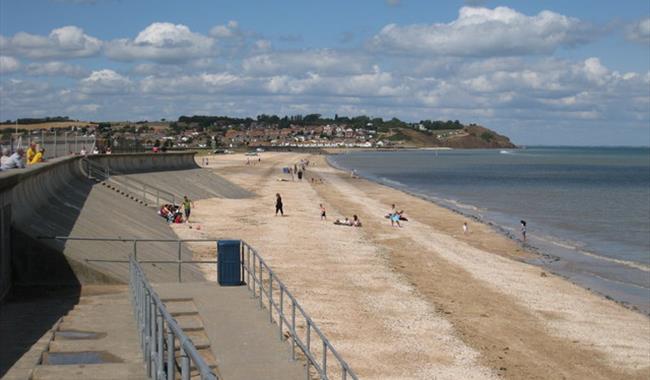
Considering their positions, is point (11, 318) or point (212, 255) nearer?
point (11, 318)

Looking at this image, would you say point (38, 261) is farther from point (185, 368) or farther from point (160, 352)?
point (185, 368)

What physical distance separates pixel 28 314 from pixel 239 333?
3762 millimetres

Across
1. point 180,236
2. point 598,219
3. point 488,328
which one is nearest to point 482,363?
point 488,328

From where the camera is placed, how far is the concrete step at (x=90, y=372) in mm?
10062

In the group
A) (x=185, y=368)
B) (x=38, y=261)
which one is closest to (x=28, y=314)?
(x=38, y=261)

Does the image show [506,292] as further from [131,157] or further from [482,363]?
[131,157]

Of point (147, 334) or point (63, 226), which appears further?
point (63, 226)

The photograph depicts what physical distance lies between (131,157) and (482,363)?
36300 mm

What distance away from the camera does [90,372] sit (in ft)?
33.9

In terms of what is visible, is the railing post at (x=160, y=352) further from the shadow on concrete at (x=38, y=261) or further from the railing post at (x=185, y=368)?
the shadow on concrete at (x=38, y=261)

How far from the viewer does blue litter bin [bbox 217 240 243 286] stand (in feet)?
53.2

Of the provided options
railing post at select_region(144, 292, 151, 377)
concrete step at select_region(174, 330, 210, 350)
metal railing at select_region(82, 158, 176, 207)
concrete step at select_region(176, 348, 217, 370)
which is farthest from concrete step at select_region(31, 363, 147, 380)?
metal railing at select_region(82, 158, 176, 207)

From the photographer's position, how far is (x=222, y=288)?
1611cm

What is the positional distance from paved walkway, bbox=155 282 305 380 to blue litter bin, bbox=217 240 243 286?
0.68 ft
